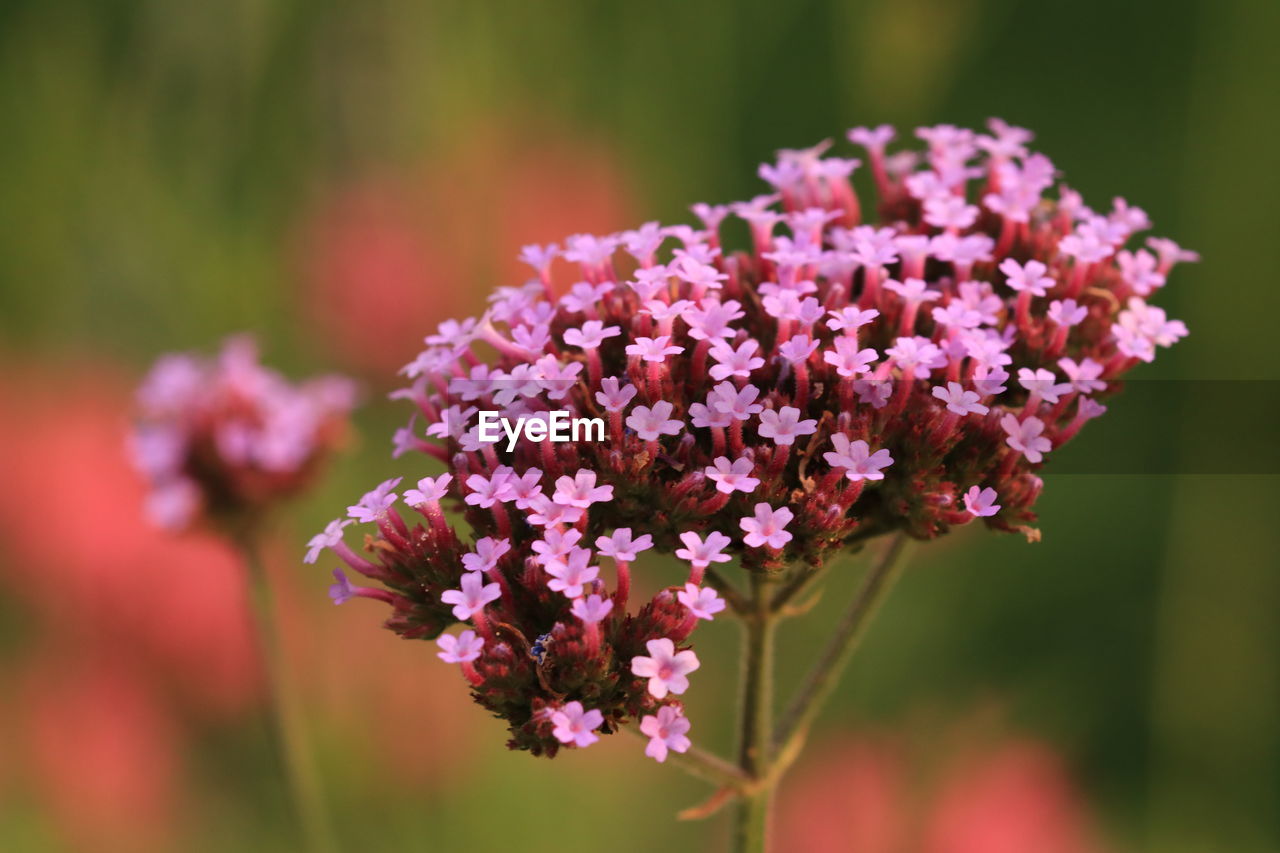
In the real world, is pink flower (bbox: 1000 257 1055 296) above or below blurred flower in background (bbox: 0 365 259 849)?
above

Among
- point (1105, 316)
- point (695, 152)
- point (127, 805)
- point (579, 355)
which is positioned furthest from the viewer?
point (695, 152)

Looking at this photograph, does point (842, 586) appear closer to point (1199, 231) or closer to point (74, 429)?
point (1199, 231)

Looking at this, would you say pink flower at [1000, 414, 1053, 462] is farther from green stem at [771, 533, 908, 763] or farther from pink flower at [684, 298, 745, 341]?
pink flower at [684, 298, 745, 341]

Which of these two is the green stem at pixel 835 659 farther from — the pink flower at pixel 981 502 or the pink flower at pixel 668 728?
the pink flower at pixel 668 728

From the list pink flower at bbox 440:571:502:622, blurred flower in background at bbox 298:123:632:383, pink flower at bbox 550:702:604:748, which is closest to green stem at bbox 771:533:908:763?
pink flower at bbox 550:702:604:748

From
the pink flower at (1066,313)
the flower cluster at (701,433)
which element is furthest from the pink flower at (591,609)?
the pink flower at (1066,313)

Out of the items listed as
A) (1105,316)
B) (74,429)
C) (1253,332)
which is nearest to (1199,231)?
(1253,332)

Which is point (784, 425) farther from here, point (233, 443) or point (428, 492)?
point (233, 443)
